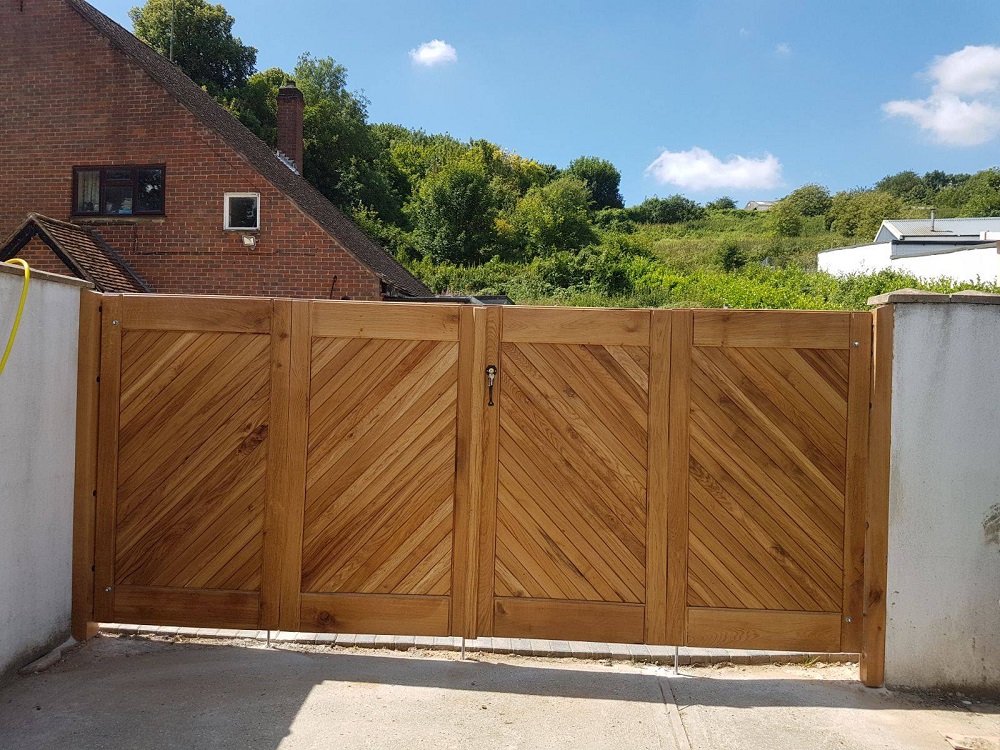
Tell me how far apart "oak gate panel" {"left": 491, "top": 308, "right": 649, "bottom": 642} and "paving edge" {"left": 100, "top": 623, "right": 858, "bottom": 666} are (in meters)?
0.42

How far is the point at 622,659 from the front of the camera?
192 inches

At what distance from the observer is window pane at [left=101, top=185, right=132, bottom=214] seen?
1566cm

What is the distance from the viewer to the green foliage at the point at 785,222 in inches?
2041

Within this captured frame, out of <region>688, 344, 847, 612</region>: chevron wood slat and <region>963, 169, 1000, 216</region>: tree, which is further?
<region>963, 169, 1000, 216</region>: tree

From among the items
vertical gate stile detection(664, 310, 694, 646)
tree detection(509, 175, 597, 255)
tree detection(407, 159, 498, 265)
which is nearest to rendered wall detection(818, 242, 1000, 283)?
tree detection(509, 175, 597, 255)

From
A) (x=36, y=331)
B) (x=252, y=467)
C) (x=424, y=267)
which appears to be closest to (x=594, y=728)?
(x=252, y=467)

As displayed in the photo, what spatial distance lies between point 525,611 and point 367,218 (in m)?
36.9

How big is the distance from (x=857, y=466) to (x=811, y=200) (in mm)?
59613

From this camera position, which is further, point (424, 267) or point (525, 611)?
point (424, 267)

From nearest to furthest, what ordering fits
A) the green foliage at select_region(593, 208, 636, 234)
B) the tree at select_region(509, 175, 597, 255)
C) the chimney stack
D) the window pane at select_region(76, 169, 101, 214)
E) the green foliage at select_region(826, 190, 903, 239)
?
the window pane at select_region(76, 169, 101, 214)
the chimney stack
the tree at select_region(509, 175, 597, 255)
the green foliage at select_region(826, 190, 903, 239)
the green foliage at select_region(593, 208, 636, 234)

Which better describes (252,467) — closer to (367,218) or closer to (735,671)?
(735,671)

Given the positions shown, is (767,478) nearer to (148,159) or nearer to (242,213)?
(242,213)

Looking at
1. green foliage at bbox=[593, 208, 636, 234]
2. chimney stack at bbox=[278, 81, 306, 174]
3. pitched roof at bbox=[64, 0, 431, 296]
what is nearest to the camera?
pitched roof at bbox=[64, 0, 431, 296]

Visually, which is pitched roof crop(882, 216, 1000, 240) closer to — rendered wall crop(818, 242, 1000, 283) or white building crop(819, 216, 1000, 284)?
white building crop(819, 216, 1000, 284)
